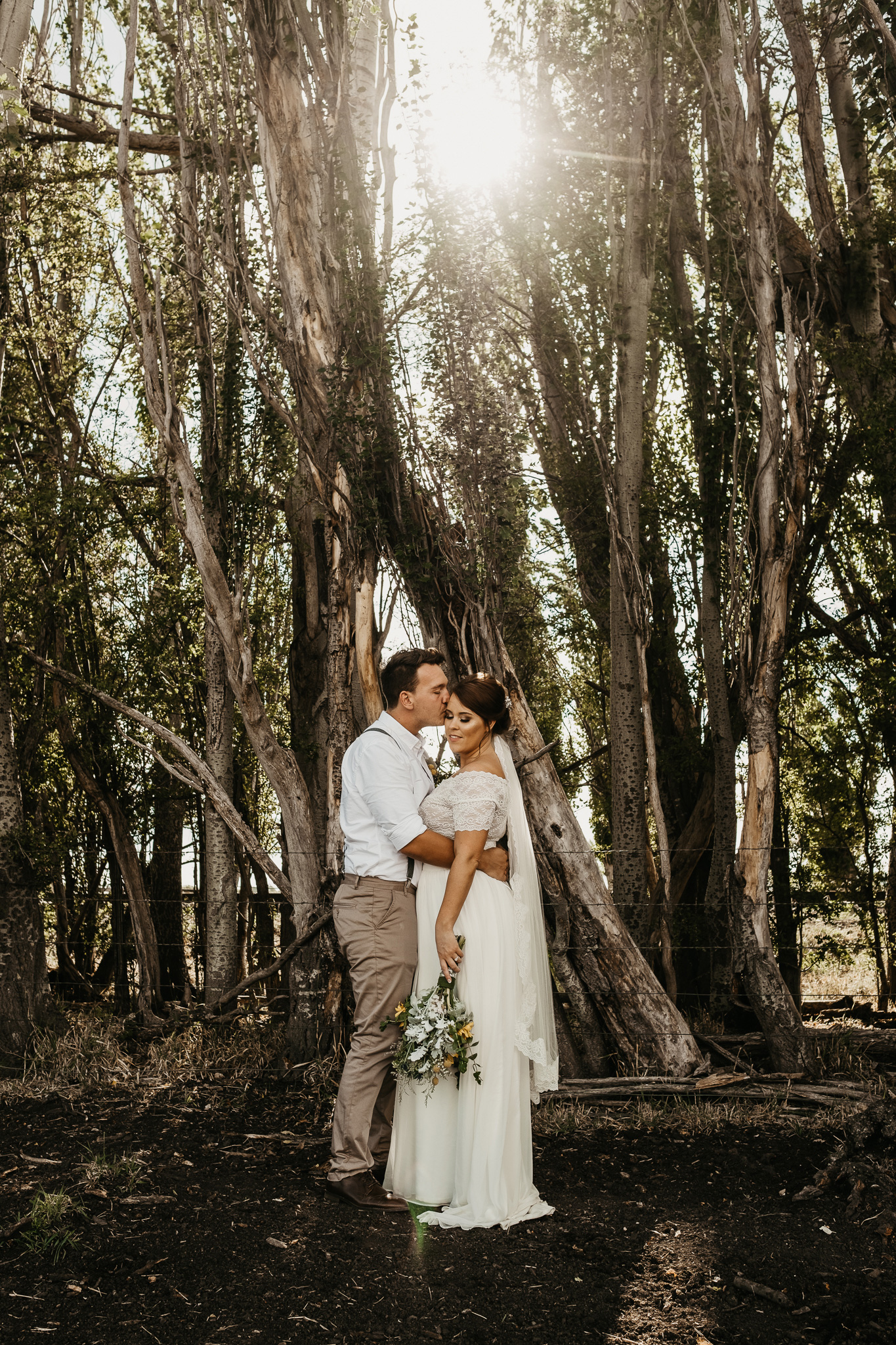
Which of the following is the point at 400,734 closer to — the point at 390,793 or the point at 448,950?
the point at 390,793

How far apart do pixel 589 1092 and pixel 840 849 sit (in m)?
3.24

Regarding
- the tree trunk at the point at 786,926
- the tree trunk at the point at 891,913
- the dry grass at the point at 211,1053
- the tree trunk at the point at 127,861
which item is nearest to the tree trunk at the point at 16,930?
the tree trunk at the point at 127,861

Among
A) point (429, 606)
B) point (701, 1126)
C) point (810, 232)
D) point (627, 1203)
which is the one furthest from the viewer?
point (810, 232)

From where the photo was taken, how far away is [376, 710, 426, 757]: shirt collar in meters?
4.00

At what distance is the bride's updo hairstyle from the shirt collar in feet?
0.91

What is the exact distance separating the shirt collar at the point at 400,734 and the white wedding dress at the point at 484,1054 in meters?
0.25

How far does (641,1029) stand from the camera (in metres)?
5.53

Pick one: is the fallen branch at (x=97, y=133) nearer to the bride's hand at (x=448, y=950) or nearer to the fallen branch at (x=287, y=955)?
the fallen branch at (x=287, y=955)

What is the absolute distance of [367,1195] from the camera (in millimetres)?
3742

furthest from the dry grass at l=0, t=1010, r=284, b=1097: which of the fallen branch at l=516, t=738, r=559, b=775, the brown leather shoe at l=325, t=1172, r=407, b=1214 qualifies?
the brown leather shoe at l=325, t=1172, r=407, b=1214

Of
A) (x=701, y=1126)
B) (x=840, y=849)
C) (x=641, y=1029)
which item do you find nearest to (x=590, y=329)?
(x=840, y=849)

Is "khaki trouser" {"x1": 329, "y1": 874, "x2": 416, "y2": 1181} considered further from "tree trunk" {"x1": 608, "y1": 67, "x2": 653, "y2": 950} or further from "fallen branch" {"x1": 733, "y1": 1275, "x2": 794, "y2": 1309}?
"tree trunk" {"x1": 608, "y1": 67, "x2": 653, "y2": 950}

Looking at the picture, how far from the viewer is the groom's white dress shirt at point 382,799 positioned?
385 centimetres

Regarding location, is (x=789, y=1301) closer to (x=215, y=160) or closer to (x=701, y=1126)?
(x=701, y=1126)
